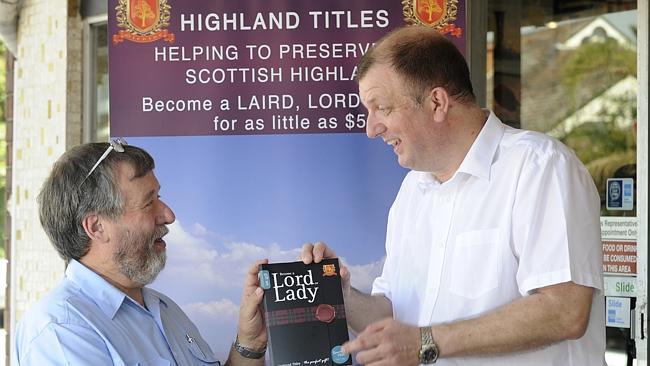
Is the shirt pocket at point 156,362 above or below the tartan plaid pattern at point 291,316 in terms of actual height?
below

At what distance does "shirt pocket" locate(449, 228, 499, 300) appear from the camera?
238cm

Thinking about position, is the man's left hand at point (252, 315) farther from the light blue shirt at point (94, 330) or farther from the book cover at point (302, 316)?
the light blue shirt at point (94, 330)

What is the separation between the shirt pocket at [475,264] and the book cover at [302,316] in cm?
34

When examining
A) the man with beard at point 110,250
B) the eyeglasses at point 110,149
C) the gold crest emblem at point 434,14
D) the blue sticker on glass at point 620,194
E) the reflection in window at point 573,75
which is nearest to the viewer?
the man with beard at point 110,250

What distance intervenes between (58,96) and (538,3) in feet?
10.2

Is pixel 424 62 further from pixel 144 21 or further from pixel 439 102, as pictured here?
pixel 144 21

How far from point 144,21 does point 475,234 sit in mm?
2109

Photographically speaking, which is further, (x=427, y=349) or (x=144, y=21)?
(x=144, y=21)

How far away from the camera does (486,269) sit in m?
2.40

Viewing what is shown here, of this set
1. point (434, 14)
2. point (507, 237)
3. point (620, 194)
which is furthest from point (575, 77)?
point (507, 237)

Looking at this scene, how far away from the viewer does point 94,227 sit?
8.20 feet

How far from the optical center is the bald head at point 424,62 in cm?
245

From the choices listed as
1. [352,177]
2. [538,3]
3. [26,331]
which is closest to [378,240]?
[352,177]

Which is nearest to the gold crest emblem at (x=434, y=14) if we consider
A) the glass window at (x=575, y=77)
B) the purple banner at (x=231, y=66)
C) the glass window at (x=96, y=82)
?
the purple banner at (x=231, y=66)
